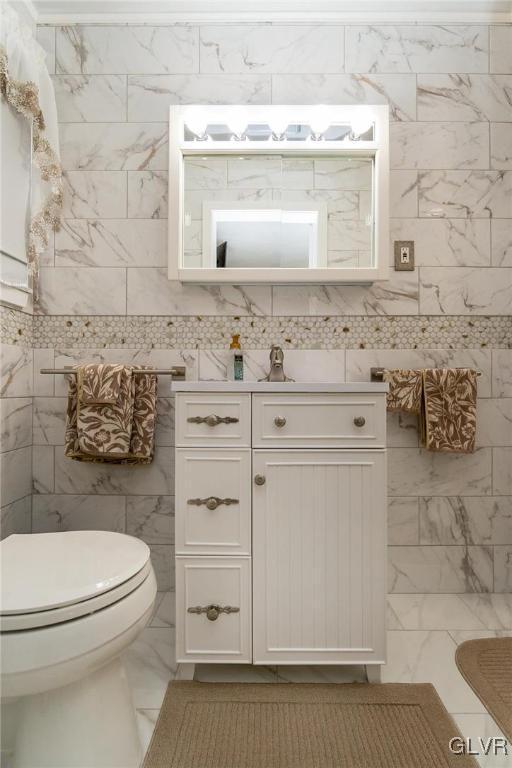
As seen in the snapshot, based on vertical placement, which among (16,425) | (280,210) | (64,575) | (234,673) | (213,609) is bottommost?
(234,673)

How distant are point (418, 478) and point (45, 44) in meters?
2.41

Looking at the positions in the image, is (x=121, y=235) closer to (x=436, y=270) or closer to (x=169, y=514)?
(x=169, y=514)

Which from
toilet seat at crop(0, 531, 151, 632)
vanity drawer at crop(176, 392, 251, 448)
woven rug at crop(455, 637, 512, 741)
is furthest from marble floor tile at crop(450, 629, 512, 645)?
toilet seat at crop(0, 531, 151, 632)

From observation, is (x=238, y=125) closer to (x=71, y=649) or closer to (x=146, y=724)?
(x=71, y=649)

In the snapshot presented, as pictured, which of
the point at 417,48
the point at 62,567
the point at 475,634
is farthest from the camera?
the point at 417,48

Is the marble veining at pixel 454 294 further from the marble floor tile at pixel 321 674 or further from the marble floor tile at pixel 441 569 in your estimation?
the marble floor tile at pixel 321 674

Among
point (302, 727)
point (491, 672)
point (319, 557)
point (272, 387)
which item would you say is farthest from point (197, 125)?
point (491, 672)

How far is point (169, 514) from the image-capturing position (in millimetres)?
2143

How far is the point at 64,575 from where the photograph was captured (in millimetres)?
1122

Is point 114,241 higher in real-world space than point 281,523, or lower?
higher

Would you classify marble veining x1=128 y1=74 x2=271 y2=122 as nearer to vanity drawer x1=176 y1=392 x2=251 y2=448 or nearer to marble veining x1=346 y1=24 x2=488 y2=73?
marble veining x1=346 y1=24 x2=488 y2=73

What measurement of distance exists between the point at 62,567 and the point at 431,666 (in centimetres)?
119

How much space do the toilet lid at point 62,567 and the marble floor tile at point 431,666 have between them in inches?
→ 36.1

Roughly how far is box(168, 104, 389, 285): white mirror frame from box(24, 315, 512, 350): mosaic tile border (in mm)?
190
